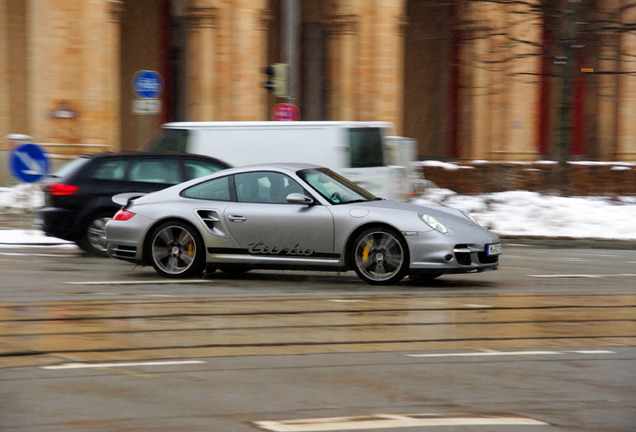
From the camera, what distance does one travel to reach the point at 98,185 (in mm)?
13672

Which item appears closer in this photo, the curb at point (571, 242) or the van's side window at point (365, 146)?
the van's side window at point (365, 146)

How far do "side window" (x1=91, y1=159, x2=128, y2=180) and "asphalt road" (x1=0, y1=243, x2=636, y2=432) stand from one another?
301 centimetres

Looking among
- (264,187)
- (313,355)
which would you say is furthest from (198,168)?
(313,355)

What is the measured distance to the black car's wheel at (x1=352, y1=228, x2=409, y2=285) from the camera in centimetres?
1008

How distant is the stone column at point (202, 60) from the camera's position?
90.7ft

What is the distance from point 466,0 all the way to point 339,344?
61.2 ft

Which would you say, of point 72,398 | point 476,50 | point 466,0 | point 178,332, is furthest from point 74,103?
point 72,398

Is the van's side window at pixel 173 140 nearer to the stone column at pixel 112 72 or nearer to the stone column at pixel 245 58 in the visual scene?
the stone column at pixel 112 72

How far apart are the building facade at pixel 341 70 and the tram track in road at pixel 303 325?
33.1 ft

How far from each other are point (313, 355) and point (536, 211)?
1447 cm

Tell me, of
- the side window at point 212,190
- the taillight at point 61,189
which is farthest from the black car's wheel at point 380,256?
the taillight at point 61,189

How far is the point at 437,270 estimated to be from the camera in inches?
393

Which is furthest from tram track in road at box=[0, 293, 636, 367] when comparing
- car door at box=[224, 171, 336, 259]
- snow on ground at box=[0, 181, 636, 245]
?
snow on ground at box=[0, 181, 636, 245]

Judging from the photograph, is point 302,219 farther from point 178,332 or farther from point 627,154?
point 627,154
